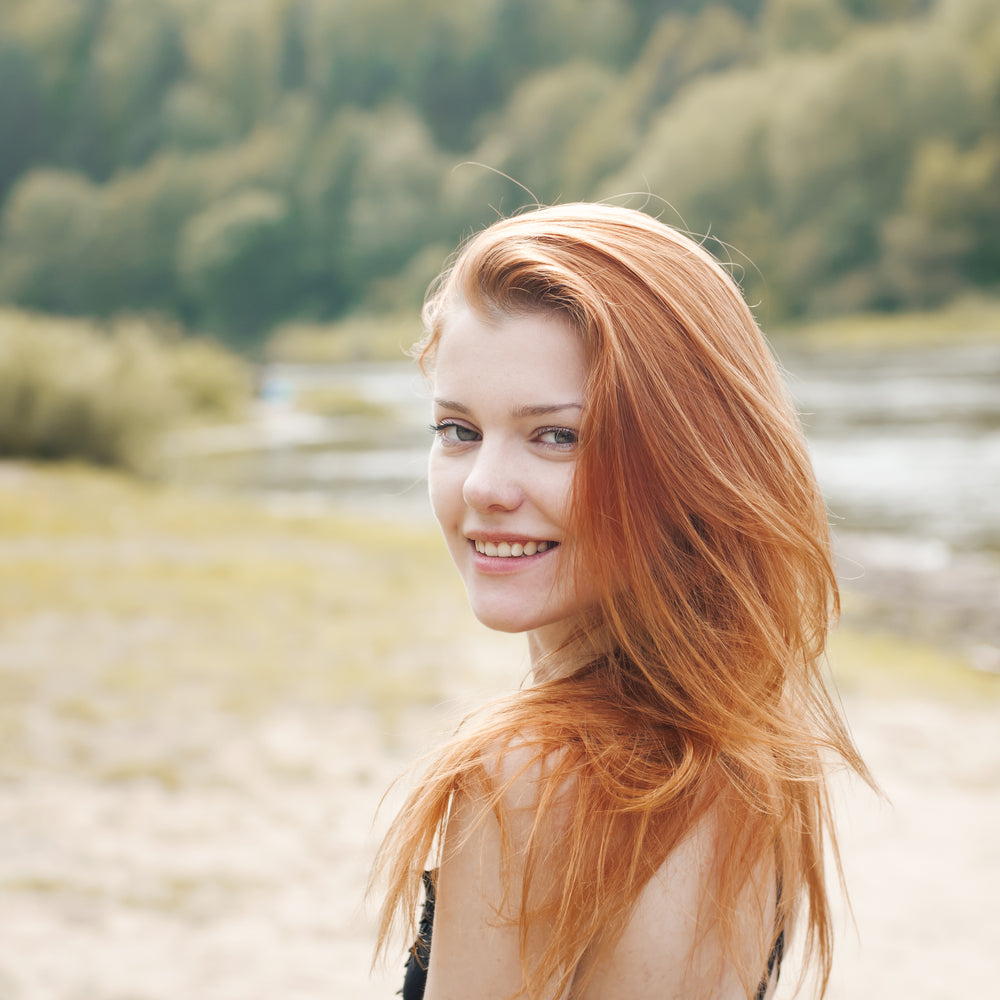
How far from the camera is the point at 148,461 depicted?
70.6 feet

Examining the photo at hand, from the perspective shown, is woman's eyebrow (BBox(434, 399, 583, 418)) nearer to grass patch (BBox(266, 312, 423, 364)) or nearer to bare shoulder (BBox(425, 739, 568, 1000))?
bare shoulder (BBox(425, 739, 568, 1000))

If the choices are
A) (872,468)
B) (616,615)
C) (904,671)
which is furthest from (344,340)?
(616,615)

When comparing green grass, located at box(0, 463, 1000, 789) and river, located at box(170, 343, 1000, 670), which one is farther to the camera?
river, located at box(170, 343, 1000, 670)

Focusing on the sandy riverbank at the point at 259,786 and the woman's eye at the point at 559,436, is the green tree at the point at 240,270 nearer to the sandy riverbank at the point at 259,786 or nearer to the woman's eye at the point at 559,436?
the sandy riverbank at the point at 259,786

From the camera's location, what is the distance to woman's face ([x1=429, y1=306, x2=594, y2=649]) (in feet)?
4.58

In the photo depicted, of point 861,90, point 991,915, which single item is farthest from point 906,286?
point 991,915

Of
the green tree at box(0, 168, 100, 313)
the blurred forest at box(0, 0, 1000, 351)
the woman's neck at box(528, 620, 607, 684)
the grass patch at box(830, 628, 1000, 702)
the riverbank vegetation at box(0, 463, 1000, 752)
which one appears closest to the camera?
the woman's neck at box(528, 620, 607, 684)

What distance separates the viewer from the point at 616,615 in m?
1.37

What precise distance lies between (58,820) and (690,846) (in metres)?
4.81

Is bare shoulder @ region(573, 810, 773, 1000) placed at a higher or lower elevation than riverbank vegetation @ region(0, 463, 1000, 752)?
lower

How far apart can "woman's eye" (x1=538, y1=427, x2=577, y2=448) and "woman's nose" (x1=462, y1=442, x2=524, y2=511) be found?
50 mm

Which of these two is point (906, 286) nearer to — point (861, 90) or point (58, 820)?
point (861, 90)

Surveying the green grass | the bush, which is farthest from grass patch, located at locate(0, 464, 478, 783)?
the bush

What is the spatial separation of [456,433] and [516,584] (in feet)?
0.71
